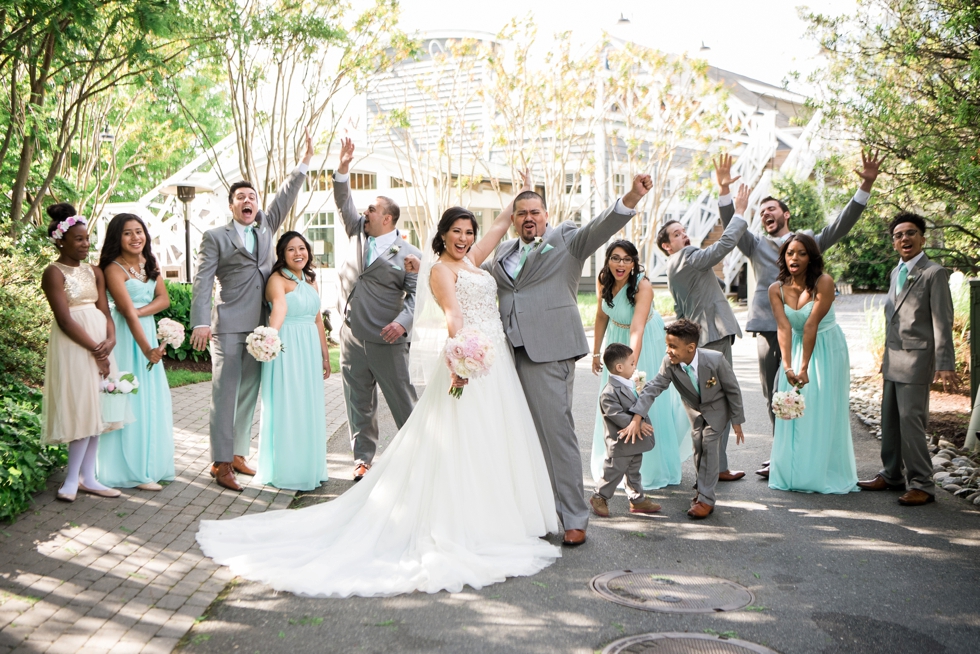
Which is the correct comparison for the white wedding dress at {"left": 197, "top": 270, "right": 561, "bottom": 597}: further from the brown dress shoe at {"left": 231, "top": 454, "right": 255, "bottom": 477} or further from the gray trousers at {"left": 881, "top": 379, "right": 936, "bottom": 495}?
the gray trousers at {"left": 881, "top": 379, "right": 936, "bottom": 495}

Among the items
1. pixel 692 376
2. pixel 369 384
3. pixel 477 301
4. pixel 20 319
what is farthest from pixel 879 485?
pixel 20 319

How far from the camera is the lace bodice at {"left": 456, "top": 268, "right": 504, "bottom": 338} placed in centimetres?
595

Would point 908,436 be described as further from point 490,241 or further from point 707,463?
point 490,241

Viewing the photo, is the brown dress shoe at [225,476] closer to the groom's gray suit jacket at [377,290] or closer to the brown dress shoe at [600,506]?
the groom's gray suit jacket at [377,290]

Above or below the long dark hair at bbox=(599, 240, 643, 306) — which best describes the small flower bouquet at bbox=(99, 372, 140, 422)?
below

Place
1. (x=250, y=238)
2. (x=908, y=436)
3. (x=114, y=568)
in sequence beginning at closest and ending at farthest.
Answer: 1. (x=114, y=568)
2. (x=908, y=436)
3. (x=250, y=238)

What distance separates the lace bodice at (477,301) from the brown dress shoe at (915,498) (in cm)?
345

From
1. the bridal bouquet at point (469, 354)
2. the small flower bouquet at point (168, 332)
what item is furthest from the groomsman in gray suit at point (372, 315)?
the bridal bouquet at point (469, 354)

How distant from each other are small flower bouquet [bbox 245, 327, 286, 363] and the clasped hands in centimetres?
286

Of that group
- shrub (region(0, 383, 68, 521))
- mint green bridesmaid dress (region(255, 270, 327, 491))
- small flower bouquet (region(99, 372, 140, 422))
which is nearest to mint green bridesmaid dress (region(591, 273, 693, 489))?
mint green bridesmaid dress (region(255, 270, 327, 491))

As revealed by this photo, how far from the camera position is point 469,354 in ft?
17.9

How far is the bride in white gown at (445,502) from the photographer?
524 centimetres

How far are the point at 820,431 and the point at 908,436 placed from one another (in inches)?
25.8

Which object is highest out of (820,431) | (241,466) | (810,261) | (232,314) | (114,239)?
(114,239)
